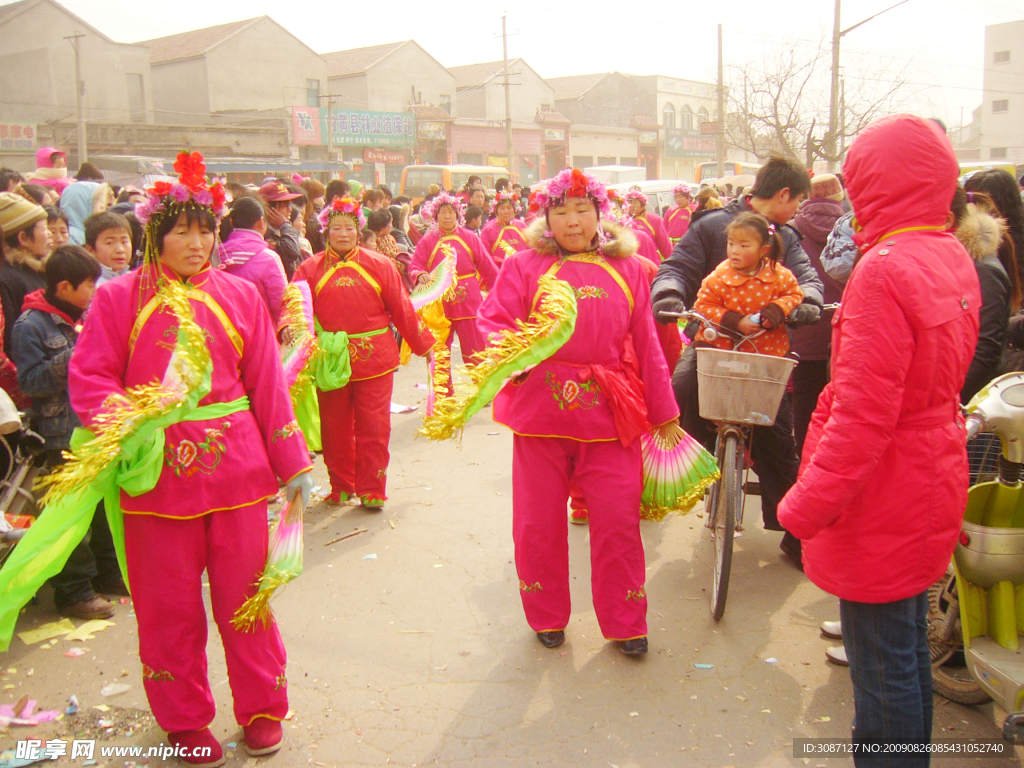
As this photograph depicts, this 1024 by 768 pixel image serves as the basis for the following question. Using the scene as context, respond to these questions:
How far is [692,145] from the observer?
5600cm

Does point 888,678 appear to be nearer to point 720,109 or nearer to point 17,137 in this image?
point 720,109

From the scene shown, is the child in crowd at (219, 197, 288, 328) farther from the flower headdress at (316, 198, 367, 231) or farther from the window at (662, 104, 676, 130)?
the window at (662, 104, 676, 130)

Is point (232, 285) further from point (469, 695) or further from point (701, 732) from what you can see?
point (701, 732)

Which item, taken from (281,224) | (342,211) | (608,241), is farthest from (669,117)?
(608,241)

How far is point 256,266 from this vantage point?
5.31 m

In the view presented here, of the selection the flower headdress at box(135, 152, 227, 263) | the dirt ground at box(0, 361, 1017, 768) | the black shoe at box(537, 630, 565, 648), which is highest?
the flower headdress at box(135, 152, 227, 263)

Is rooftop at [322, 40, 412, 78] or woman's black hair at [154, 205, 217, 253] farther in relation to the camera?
rooftop at [322, 40, 412, 78]

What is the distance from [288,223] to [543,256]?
4.25 meters

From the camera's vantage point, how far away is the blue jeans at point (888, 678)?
2.24 meters

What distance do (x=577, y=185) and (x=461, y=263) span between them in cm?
503

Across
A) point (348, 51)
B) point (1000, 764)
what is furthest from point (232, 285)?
point (348, 51)

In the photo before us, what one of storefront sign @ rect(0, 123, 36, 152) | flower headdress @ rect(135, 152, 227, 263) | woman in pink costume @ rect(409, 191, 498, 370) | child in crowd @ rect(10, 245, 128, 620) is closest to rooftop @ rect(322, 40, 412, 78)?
storefront sign @ rect(0, 123, 36, 152)

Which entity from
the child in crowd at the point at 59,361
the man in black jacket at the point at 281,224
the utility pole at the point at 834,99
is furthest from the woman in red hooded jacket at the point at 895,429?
the utility pole at the point at 834,99

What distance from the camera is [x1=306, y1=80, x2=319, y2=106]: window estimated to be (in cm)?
4269
